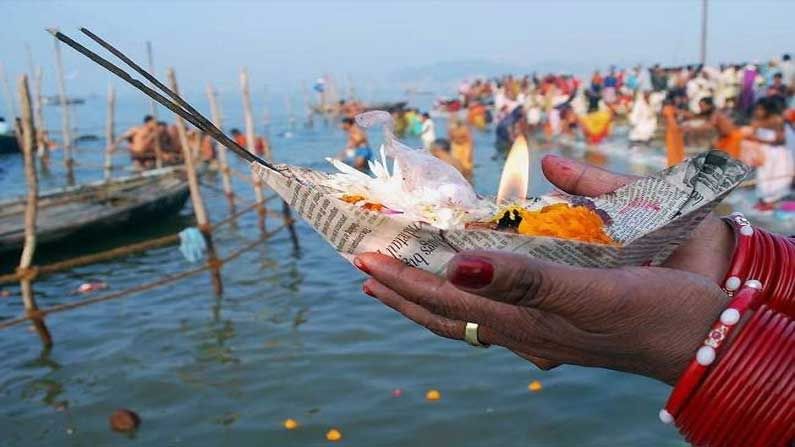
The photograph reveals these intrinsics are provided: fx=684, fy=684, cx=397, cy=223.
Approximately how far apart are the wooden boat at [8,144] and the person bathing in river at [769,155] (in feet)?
115

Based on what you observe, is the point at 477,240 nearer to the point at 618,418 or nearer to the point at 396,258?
the point at 396,258

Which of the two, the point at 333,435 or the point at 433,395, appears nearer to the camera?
the point at 333,435

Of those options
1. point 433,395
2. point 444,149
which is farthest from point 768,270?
point 444,149

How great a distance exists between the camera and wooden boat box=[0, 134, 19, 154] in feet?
115

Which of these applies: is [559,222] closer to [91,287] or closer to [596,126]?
[91,287]

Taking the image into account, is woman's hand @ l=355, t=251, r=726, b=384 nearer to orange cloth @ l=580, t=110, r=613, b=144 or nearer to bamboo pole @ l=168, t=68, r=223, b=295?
bamboo pole @ l=168, t=68, r=223, b=295

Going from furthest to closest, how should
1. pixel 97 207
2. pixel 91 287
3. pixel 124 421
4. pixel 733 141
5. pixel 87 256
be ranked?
pixel 97 207 < pixel 733 141 < pixel 91 287 < pixel 87 256 < pixel 124 421

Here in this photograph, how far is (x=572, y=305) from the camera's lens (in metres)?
1.19

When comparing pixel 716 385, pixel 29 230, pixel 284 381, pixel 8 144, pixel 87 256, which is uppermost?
pixel 716 385

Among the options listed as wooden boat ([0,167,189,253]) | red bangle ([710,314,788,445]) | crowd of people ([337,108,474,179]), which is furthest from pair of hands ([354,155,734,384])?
crowd of people ([337,108,474,179])

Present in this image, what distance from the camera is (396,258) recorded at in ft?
4.83

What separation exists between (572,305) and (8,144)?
132ft

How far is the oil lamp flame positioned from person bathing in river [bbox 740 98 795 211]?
1020 cm

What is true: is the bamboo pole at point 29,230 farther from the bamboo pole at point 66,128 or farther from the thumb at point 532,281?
the bamboo pole at point 66,128
